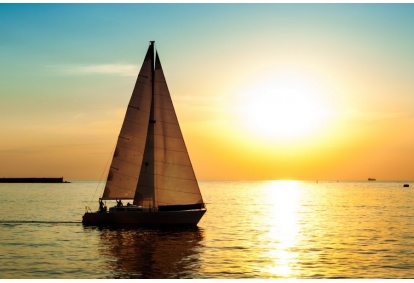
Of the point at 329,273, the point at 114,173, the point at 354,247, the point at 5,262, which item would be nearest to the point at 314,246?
the point at 354,247

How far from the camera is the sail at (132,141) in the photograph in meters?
59.9

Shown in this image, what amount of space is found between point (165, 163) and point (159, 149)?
165 centimetres

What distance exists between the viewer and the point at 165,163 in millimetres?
58250

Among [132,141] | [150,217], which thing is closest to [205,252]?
[150,217]

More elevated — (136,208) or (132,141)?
(132,141)

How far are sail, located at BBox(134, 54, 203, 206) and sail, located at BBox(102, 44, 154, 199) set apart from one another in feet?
6.48

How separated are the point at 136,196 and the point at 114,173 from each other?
4.31 m

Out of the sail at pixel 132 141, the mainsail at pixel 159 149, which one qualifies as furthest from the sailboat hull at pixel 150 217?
the sail at pixel 132 141

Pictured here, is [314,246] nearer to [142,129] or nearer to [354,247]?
[354,247]

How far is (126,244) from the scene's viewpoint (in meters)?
50.7

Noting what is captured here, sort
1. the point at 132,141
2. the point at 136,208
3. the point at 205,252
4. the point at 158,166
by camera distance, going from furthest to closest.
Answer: the point at 132,141, the point at 136,208, the point at 158,166, the point at 205,252

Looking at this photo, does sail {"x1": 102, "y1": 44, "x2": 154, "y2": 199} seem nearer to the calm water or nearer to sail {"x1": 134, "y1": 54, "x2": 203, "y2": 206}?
sail {"x1": 134, "y1": 54, "x2": 203, "y2": 206}

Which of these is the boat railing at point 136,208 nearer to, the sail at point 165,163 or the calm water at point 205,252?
the sail at point 165,163

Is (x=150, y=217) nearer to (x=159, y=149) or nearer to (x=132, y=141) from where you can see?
(x=159, y=149)
